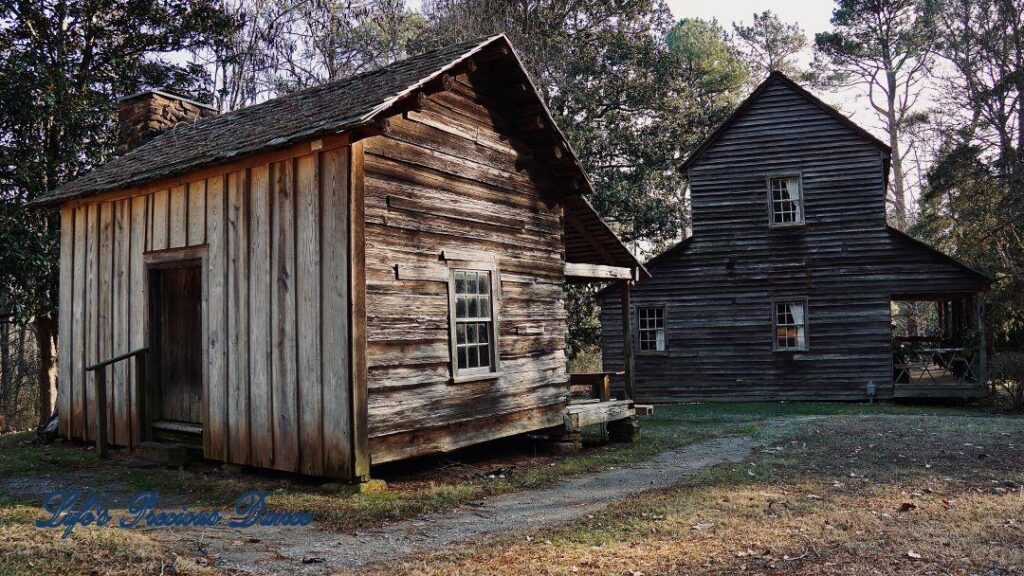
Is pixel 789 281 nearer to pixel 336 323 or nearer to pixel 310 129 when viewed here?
pixel 336 323

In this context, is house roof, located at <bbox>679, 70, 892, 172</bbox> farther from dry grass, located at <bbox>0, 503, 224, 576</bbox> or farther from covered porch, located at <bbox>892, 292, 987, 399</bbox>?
dry grass, located at <bbox>0, 503, 224, 576</bbox>

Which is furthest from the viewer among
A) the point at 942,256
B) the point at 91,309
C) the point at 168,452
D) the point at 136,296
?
the point at 942,256

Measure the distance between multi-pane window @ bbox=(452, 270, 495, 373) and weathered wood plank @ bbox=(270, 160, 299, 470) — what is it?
2218mm

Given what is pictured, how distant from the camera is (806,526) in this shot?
6922 mm

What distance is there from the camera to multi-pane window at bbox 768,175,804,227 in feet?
72.0

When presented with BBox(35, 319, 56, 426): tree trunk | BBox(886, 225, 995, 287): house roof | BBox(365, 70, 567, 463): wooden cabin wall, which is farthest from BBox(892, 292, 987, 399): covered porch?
BBox(35, 319, 56, 426): tree trunk

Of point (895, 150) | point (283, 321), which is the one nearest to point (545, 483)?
point (283, 321)

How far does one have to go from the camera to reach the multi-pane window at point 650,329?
75.0ft

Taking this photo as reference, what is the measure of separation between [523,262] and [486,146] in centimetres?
187

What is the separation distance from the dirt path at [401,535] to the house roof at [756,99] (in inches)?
575

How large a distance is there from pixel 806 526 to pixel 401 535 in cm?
377

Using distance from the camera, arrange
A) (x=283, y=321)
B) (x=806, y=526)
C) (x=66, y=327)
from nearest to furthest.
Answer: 1. (x=806, y=526)
2. (x=283, y=321)
3. (x=66, y=327)

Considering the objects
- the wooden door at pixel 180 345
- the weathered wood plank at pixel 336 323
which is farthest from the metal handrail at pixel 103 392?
the weathered wood plank at pixel 336 323

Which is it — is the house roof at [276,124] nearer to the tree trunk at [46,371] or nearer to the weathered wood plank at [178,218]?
the weathered wood plank at [178,218]
